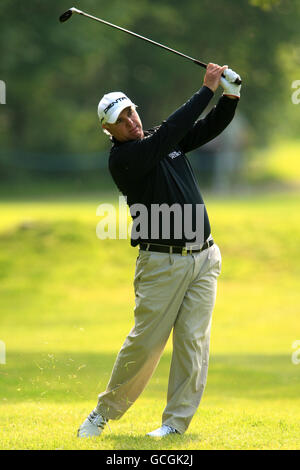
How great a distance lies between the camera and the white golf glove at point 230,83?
5348 millimetres

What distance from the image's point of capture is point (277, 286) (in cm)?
1612

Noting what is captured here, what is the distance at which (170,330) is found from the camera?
5.31m

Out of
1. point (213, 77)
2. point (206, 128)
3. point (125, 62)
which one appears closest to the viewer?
point (213, 77)

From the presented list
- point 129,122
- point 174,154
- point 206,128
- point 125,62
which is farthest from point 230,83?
point 125,62

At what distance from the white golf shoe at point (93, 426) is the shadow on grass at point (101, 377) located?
163cm

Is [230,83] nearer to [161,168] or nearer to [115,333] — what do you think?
[161,168]

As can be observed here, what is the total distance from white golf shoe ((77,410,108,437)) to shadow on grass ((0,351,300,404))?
5.33ft

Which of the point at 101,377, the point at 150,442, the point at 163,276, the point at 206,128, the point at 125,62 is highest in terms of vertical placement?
the point at 125,62

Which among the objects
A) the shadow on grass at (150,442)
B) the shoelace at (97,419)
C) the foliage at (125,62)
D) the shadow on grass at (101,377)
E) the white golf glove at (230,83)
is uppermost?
the foliage at (125,62)

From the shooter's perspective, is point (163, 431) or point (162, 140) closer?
point (162, 140)

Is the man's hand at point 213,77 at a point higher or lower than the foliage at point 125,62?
lower

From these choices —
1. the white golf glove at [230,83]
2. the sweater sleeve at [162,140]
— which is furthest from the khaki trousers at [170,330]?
the white golf glove at [230,83]

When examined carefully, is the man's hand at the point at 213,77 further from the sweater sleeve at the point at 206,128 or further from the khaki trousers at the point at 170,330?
the khaki trousers at the point at 170,330

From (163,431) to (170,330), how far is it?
0.61 meters
